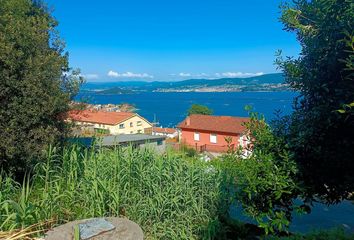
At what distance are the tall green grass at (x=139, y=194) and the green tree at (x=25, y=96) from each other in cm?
101

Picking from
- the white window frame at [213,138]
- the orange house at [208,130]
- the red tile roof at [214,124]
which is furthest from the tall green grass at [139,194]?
Result: the white window frame at [213,138]

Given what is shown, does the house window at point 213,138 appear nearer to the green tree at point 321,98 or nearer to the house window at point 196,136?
the house window at point 196,136

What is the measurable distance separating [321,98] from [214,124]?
1238 inches

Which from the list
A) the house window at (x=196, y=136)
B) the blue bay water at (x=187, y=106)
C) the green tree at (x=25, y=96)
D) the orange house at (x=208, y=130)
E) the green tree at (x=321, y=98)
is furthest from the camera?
the blue bay water at (x=187, y=106)

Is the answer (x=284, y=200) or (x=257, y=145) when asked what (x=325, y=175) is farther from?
(x=257, y=145)

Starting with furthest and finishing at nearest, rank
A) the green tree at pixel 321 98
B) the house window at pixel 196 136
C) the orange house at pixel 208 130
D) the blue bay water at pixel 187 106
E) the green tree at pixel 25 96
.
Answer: the blue bay water at pixel 187 106 < the house window at pixel 196 136 < the orange house at pixel 208 130 < the green tree at pixel 25 96 < the green tree at pixel 321 98

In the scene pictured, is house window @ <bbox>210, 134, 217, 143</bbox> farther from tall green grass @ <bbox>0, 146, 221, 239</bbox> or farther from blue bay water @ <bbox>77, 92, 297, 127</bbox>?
tall green grass @ <bbox>0, 146, 221, 239</bbox>

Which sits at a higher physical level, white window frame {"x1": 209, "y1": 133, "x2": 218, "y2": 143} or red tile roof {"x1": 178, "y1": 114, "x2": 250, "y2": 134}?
red tile roof {"x1": 178, "y1": 114, "x2": 250, "y2": 134}

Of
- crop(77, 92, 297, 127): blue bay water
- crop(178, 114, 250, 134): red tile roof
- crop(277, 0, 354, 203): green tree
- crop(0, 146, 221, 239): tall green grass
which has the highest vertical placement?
crop(277, 0, 354, 203): green tree

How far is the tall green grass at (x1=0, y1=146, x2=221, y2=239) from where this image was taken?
3536 millimetres

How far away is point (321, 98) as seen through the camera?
3.08 meters

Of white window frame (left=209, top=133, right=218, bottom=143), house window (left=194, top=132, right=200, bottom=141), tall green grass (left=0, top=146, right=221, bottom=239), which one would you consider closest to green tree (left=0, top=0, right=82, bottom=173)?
tall green grass (left=0, top=146, right=221, bottom=239)

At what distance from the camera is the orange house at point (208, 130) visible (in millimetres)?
Result: 32134

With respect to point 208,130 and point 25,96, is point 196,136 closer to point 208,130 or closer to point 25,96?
point 208,130
